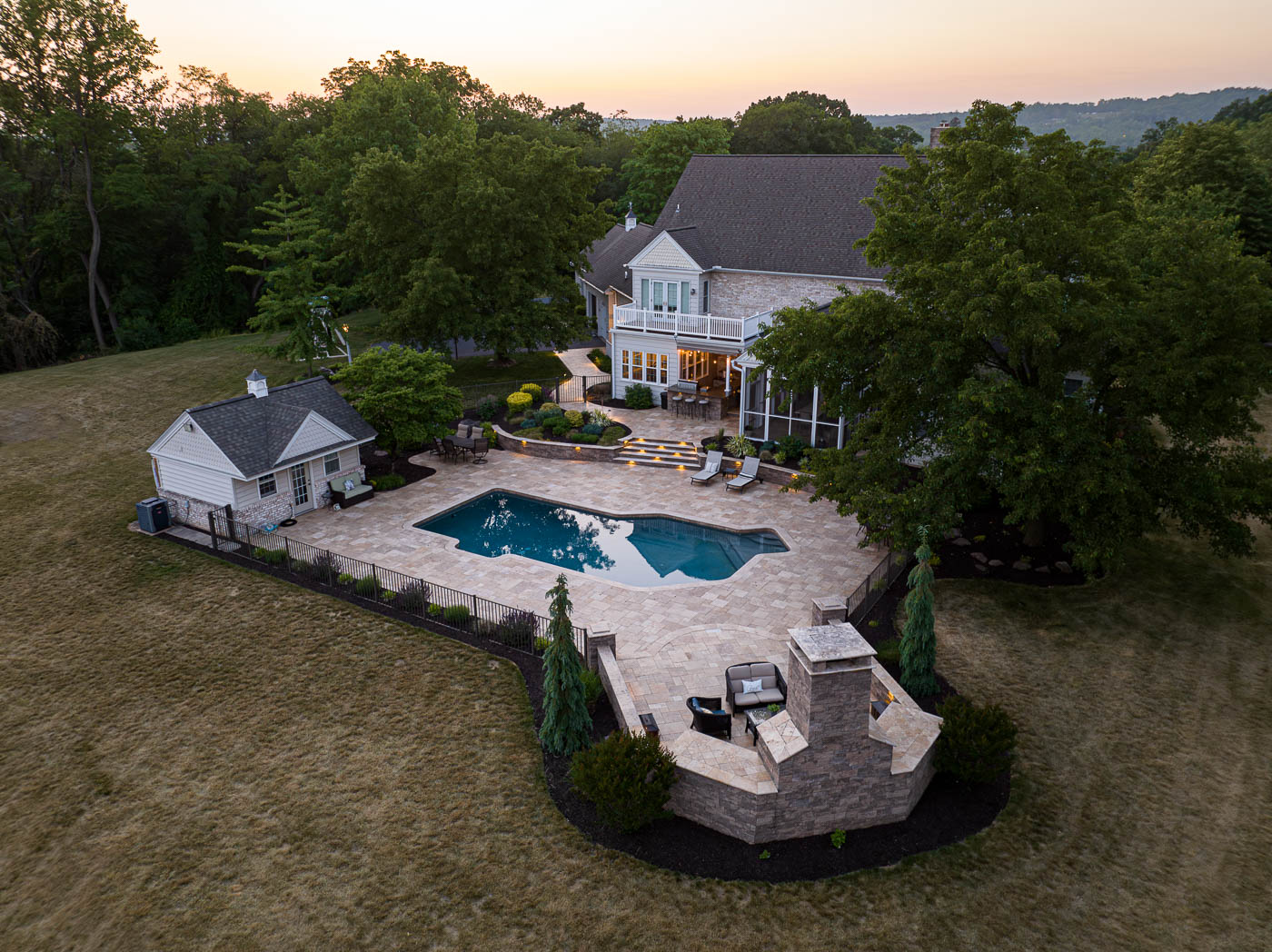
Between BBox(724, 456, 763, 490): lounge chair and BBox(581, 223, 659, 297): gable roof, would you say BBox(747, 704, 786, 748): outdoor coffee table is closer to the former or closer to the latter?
BBox(724, 456, 763, 490): lounge chair

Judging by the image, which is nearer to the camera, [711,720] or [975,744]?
[975,744]

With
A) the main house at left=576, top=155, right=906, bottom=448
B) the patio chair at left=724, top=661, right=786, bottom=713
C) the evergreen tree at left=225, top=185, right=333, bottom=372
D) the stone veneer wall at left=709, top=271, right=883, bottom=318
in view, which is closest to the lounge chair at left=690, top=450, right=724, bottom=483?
the main house at left=576, top=155, right=906, bottom=448

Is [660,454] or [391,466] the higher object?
[660,454]

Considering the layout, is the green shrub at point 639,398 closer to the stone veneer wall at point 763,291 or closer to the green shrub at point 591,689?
the stone veneer wall at point 763,291

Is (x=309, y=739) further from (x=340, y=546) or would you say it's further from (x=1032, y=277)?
(x=1032, y=277)

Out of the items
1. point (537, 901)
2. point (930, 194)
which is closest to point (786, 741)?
point (537, 901)

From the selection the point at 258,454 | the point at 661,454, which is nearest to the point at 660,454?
the point at 661,454

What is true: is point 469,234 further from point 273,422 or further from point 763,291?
point 273,422
